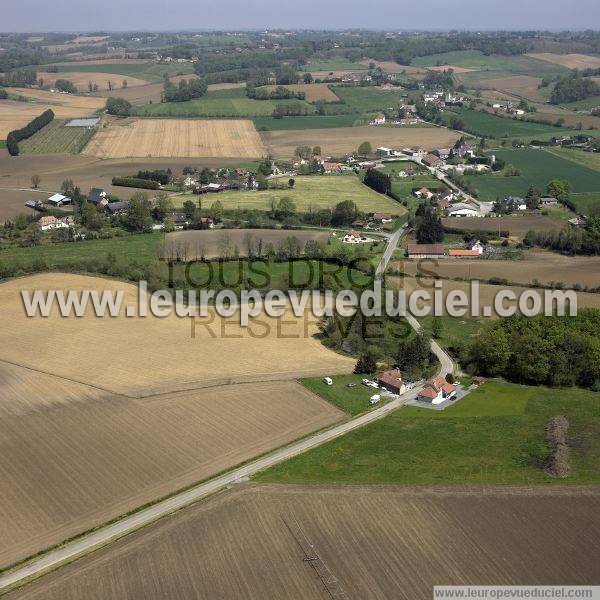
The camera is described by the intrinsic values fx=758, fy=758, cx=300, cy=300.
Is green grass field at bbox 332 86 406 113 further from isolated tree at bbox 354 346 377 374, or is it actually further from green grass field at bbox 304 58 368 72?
isolated tree at bbox 354 346 377 374

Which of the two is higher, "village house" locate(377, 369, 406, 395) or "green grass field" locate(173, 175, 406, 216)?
"green grass field" locate(173, 175, 406, 216)

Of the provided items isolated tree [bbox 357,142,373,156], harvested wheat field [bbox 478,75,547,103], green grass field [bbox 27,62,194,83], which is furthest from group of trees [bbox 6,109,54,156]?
harvested wheat field [bbox 478,75,547,103]

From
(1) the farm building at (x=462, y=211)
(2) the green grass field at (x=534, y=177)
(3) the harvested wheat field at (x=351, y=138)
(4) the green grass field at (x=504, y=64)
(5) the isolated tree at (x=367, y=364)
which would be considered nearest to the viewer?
(5) the isolated tree at (x=367, y=364)

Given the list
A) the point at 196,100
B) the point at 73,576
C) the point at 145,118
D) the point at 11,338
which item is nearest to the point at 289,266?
the point at 11,338

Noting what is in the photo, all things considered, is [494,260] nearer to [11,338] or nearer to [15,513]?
[11,338]

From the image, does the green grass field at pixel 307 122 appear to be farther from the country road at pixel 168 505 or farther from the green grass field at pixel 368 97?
the country road at pixel 168 505

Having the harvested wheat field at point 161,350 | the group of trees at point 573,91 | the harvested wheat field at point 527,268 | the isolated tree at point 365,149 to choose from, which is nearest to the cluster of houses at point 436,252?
the harvested wheat field at point 527,268
